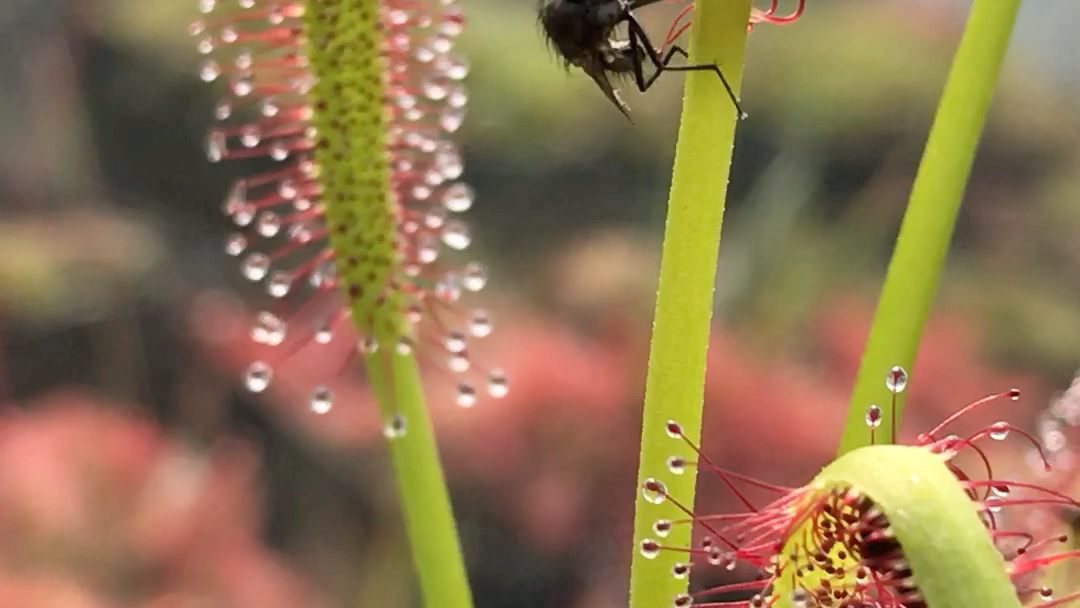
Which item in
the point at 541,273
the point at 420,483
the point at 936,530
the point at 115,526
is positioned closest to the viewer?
the point at 936,530

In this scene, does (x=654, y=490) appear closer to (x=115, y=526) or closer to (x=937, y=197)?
(x=937, y=197)

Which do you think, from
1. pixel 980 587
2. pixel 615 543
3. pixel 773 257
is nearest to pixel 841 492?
pixel 980 587

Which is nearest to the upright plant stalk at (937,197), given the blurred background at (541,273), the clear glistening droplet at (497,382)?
the clear glistening droplet at (497,382)

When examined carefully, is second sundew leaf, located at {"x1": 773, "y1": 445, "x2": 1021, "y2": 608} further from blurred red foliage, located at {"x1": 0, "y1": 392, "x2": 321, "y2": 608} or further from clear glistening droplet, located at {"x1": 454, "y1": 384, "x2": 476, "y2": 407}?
blurred red foliage, located at {"x1": 0, "y1": 392, "x2": 321, "y2": 608}

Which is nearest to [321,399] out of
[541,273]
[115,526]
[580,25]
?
[580,25]

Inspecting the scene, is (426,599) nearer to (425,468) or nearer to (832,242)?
(425,468)

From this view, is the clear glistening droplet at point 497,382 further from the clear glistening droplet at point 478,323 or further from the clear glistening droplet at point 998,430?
the clear glistening droplet at point 998,430

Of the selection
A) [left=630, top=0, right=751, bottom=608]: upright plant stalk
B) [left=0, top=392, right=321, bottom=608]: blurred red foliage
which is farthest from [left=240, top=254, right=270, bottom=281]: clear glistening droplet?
[left=0, top=392, right=321, bottom=608]: blurred red foliage

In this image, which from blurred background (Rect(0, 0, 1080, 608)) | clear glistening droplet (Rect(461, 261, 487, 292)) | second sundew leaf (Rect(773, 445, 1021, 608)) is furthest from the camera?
blurred background (Rect(0, 0, 1080, 608))

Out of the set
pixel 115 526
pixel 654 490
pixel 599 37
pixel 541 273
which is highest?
pixel 599 37
